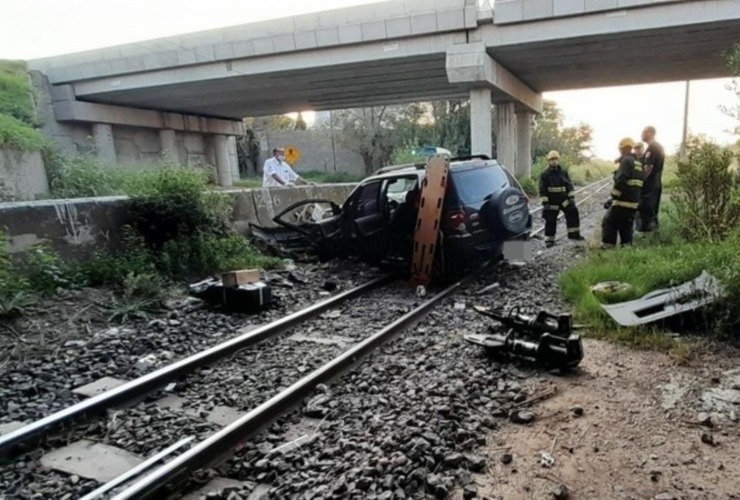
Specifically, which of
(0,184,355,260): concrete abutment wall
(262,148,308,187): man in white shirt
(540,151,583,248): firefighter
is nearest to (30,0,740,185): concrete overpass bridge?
(262,148,308,187): man in white shirt

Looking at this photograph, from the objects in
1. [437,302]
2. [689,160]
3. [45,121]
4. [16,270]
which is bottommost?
[437,302]

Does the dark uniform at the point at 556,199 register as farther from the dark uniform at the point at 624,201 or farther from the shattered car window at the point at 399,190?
the shattered car window at the point at 399,190

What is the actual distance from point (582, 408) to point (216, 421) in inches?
102

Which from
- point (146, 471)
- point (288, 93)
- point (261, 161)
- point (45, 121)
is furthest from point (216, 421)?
point (261, 161)

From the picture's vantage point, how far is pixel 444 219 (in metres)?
6.68

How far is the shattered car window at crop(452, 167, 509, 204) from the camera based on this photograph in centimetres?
669

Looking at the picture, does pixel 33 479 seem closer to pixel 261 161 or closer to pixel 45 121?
pixel 45 121

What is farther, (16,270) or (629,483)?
(16,270)

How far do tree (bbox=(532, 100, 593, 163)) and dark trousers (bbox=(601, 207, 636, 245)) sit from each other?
22.6 metres

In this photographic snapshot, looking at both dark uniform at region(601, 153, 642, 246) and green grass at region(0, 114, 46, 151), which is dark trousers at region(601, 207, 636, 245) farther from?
green grass at region(0, 114, 46, 151)

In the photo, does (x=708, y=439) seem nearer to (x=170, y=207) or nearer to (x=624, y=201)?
(x=624, y=201)

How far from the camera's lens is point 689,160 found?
21.6ft

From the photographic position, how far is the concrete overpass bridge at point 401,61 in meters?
10.9

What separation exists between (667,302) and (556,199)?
495 centimetres
